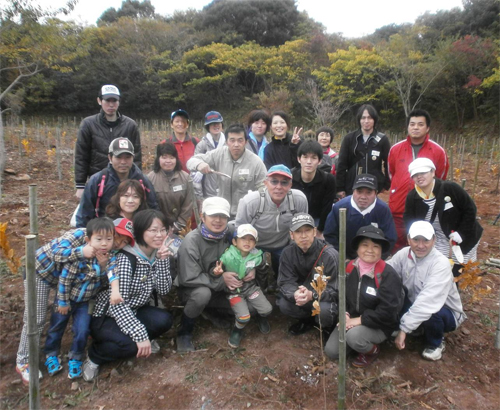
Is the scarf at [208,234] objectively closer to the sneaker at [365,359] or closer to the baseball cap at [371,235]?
the baseball cap at [371,235]

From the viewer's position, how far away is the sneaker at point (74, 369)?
247 cm

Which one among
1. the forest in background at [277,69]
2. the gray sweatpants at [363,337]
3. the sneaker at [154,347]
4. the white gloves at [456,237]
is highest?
the forest in background at [277,69]

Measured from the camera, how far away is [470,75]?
17.4 metres

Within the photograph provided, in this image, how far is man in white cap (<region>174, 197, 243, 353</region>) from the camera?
2822mm

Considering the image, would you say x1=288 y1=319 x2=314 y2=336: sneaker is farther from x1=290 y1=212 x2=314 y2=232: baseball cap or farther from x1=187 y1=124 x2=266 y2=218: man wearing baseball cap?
x1=187 y1=124 x2=266 y2=218: man wearing baseball cap

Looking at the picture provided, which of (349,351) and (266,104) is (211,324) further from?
(266,104)

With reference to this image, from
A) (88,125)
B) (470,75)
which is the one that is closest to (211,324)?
(88,125)

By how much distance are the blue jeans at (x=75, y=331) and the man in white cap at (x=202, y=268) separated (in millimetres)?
715

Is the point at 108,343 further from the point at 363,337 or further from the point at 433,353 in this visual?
the point at 433,353

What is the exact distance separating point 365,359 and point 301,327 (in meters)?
0.60

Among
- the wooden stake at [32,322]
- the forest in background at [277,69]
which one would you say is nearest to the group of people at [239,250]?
the wooden stake at [32,322]

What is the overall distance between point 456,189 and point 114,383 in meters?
3.09

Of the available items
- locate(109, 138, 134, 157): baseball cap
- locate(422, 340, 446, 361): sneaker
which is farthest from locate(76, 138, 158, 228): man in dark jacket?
locate(422, 340, 446, 361): sneaker

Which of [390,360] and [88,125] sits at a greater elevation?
[88,125]
